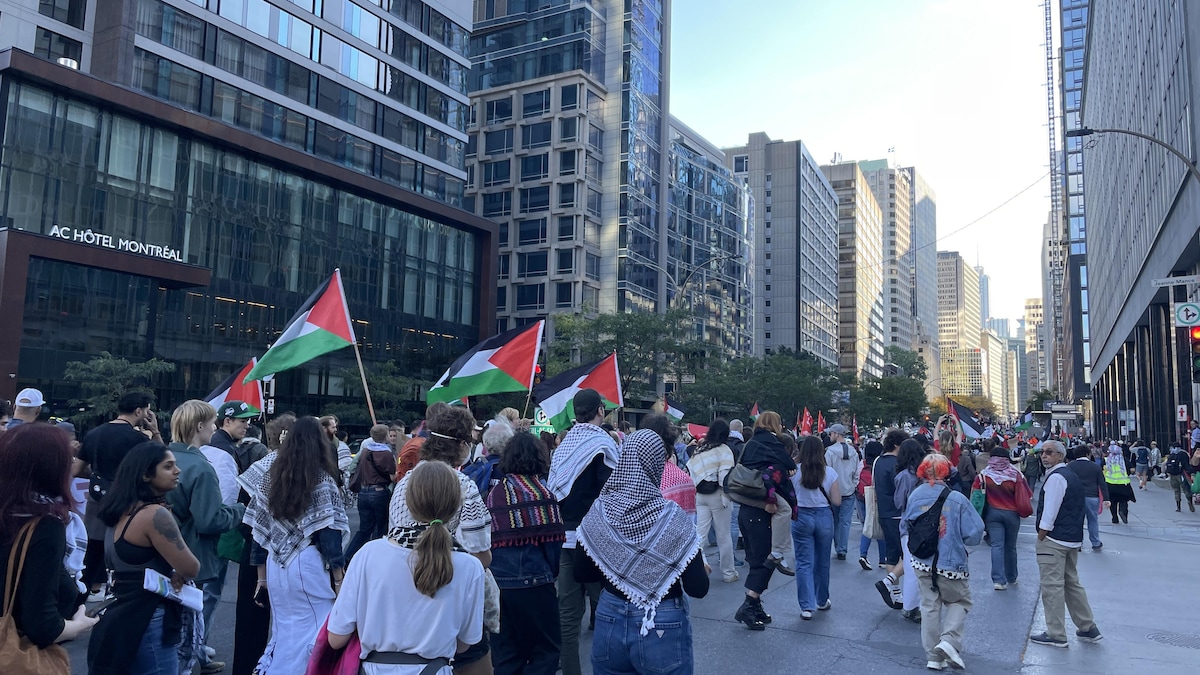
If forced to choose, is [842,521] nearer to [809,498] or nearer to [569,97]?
[809,498]

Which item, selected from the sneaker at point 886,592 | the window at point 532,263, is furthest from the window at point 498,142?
the sneaker at point 886,592

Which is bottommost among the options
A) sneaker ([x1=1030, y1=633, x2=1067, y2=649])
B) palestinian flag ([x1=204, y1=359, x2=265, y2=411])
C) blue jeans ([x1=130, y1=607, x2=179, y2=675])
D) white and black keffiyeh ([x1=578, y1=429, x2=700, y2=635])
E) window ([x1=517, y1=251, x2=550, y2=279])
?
sneaker ([x1=1030, y1=633, x2=1067, y2=649])

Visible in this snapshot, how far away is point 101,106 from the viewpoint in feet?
118

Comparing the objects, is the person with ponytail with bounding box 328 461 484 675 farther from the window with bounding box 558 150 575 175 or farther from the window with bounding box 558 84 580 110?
the window with bounding box 558 84 580 110

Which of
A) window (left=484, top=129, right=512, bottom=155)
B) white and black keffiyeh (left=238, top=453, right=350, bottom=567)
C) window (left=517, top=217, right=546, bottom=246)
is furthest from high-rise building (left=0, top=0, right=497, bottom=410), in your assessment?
white and black keffiyeh (left=238, top=453, right=350, bottom=567)

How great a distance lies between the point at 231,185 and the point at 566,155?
31.1 m

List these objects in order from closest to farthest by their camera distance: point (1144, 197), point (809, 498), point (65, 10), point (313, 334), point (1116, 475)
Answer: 1. point (809, 498)
2. point (313, 334)
3. point (1116, 475)
4. point (65, 10)
5. point (1144, 197)

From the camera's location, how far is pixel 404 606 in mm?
3523

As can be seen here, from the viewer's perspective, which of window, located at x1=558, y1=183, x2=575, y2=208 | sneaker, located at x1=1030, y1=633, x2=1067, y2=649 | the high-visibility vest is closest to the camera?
sneaker, located at x1=1030, y1=633, x2=1067, y2=649

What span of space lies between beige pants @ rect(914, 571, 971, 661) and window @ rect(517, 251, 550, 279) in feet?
201

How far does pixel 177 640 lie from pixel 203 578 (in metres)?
1.15

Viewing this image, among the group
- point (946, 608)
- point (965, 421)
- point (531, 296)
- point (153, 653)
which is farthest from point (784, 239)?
point (153, 653)

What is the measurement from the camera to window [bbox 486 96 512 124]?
7056 cm

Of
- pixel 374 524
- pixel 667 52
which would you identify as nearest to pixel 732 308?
pixel 667 52
